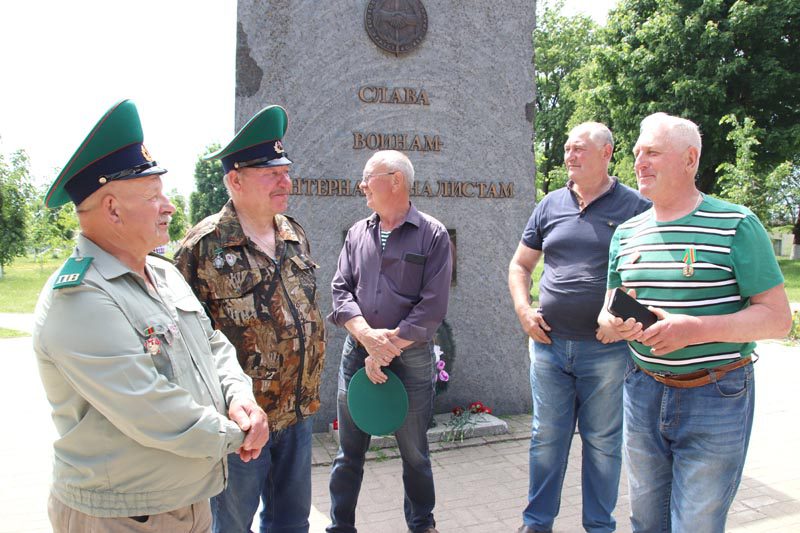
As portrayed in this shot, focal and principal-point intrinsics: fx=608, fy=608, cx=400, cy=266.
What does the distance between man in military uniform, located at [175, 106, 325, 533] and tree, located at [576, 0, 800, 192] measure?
65.1 feet

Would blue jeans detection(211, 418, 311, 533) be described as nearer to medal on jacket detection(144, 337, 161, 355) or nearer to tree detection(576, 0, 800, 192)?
medal on jacket detection(144, 337, 161, 355)

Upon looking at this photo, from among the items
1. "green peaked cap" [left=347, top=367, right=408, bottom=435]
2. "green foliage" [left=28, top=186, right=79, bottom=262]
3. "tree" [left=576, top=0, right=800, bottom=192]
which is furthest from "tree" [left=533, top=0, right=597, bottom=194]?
"green peaked cap" [left=347, top=367, right=408, bottom=435]

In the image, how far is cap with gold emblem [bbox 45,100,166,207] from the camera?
176 cm

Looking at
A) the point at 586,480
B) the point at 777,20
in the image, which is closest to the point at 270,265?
the point at 586,480

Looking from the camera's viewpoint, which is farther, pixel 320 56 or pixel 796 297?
pixel 796 297

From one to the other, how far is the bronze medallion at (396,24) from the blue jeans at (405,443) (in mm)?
2758

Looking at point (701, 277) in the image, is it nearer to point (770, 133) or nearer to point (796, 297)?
point (796, 297)

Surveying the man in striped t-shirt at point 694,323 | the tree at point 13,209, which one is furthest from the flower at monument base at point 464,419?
the tree at point 13,209

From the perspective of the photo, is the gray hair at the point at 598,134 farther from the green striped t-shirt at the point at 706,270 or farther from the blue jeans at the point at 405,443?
the blue jeans at the point at 405,443

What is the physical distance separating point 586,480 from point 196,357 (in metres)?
2.37

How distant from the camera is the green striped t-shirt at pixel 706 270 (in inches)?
88.1

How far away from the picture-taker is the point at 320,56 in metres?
4.80

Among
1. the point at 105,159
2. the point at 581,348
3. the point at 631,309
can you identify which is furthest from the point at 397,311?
the point at 105,159

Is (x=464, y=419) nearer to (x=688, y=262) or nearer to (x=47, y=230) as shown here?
(x=688, y=262)
